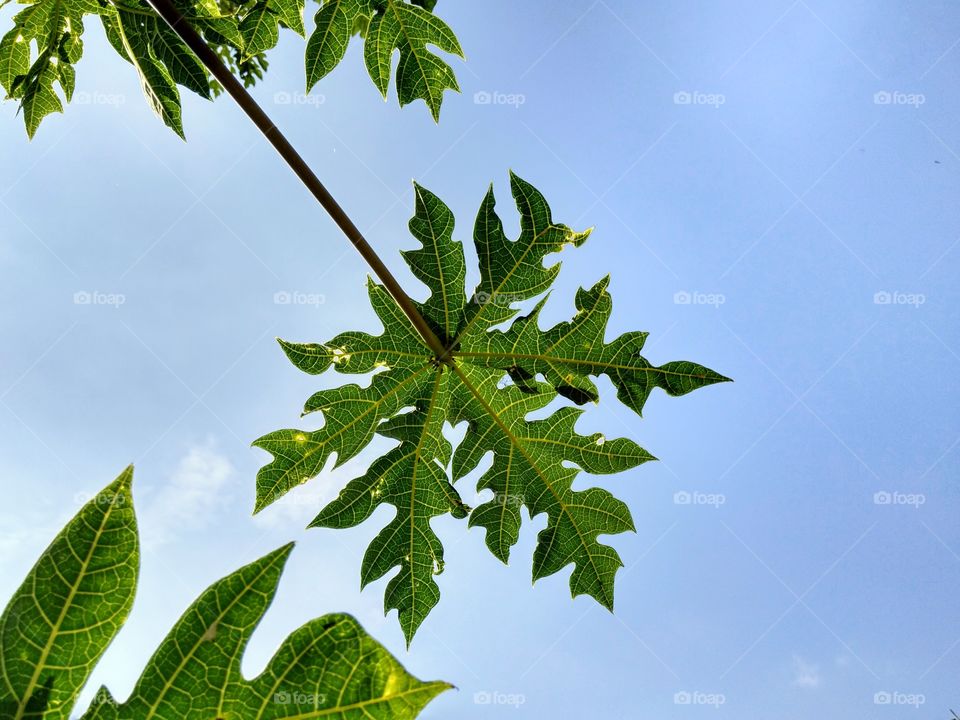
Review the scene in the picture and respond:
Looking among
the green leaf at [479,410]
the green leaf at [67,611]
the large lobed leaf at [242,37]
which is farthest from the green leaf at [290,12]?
the green leaf at [67,611]

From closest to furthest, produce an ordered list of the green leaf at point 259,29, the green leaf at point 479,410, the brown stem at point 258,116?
the brown stem at point 258,116 → the green leaf at point 259,29 → the green leaf at point 479,410

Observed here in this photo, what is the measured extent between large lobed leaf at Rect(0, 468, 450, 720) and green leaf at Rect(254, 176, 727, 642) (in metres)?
2.22

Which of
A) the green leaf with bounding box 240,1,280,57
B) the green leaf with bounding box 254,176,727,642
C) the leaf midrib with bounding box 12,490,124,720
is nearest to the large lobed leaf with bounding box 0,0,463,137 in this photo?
the green leaf with bounding box 240,1,280,57

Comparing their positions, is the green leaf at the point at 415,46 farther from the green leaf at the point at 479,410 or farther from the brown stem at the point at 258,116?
the brown stem at the point at 258,116

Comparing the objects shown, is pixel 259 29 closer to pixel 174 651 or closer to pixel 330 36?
pixel 330 36

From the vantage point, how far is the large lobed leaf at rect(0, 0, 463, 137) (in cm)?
289

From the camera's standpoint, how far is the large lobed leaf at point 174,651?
106cm

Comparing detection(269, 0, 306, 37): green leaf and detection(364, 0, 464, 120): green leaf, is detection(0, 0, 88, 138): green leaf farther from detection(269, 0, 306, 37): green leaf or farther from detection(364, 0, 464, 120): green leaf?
detection(364, 0, 464, 120): green leaf

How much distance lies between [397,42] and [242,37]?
2.55 ft

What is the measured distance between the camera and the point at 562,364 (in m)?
3.43

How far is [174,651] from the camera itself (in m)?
1.17

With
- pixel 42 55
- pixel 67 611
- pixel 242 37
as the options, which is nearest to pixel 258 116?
pixel 242 37

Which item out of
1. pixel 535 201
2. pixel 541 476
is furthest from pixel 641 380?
pixel 535 201

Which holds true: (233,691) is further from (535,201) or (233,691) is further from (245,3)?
(245,3)
